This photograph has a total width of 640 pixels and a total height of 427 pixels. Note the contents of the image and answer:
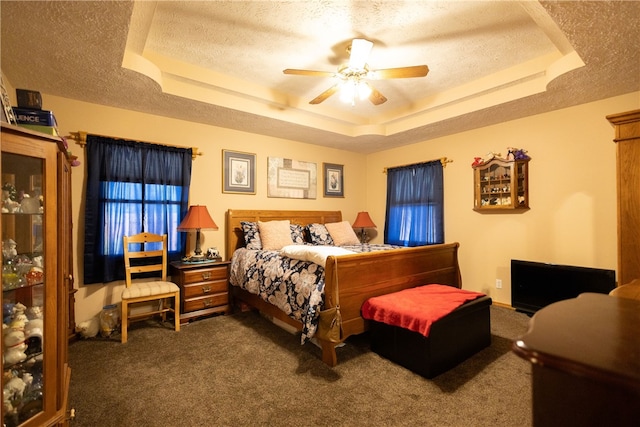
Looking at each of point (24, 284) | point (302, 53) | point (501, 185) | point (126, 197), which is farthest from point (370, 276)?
point (126, 197)

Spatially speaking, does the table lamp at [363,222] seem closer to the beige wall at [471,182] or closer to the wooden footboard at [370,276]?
Answer: the beige wall at [471,182]

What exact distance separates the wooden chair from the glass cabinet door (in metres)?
1.40

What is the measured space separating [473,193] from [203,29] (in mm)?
3664

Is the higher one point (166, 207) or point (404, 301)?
point (166, 207)

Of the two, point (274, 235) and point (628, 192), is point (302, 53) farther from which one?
point (628, 192)

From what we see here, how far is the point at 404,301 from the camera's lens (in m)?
2.38

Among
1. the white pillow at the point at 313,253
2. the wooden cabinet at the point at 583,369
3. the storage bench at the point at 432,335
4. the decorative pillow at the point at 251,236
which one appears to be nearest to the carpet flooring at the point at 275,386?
the storage bench at the point at 432,335

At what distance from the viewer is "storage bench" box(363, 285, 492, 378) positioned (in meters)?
2.10

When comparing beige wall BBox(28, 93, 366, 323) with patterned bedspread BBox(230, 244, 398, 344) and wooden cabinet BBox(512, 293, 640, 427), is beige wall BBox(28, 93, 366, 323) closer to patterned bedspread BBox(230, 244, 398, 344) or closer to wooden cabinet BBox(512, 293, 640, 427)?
patterned bedspread BBox(230, 244, 398, 344)

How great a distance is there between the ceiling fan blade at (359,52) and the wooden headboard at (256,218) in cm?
238

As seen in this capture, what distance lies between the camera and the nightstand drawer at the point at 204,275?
127 inches

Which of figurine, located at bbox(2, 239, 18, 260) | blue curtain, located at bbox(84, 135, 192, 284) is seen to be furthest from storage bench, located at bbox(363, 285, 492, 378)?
blue curtain, located at bbox(84, 135, 192, 284)

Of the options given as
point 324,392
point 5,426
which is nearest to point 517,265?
point 324,392

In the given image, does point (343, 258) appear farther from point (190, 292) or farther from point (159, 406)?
point (190, 292)
